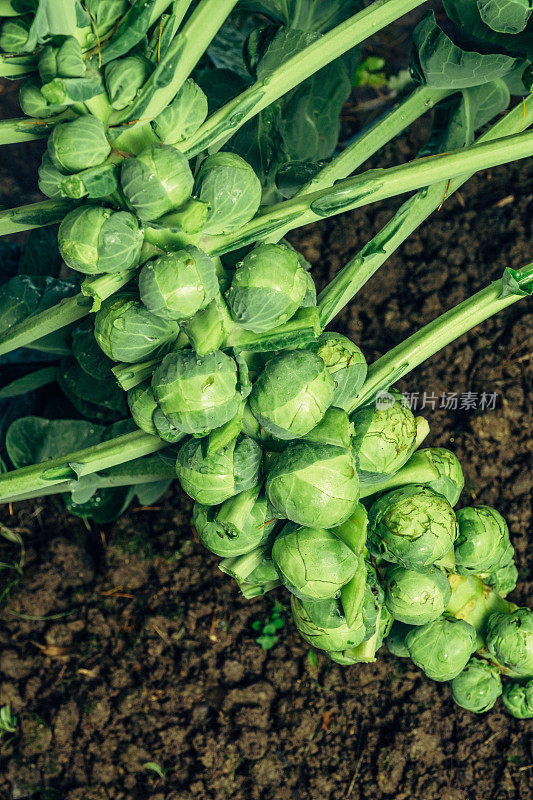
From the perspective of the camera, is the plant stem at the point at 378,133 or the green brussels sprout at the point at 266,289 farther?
the plant stem at the point at 378,133

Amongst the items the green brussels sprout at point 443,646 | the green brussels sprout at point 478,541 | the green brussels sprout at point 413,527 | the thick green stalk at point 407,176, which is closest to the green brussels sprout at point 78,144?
the thick green stalk at point 407,176

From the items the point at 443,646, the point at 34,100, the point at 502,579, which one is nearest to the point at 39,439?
the point at 34,100

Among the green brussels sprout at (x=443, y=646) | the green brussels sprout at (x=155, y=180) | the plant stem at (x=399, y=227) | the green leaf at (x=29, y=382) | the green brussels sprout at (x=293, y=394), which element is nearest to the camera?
the green brussels sprout at (x=155, y=180)

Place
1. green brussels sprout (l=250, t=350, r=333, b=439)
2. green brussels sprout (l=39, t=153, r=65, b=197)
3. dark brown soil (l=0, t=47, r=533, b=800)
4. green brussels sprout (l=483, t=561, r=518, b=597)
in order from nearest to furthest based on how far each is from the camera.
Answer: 1. green brussels sprout (l=39, t=153, r=65, b=197)
2. green brussels sprout (l=250, t=350, r=333, b=439)
3. green brussels sprout (l=483, t=561, r=518, b=597)
4. dark brown soil (l=0, t=47, r=533, b=800)

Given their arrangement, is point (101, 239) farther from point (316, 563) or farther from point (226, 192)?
point (316, 563)

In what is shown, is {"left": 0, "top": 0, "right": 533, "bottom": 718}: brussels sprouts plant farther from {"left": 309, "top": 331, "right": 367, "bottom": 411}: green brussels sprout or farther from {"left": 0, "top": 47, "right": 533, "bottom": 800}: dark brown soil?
{"left": 0, "top": 47, "right": 533, "bottom": 800}: dark brown soil

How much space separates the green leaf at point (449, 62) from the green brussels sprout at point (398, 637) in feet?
6.00

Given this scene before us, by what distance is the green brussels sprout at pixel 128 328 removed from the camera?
1.81 meters

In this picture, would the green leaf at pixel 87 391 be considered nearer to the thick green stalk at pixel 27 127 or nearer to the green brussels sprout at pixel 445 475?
the thick green stalk at pixel 27 127

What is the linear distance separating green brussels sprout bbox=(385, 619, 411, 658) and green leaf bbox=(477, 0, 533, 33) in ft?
6.34

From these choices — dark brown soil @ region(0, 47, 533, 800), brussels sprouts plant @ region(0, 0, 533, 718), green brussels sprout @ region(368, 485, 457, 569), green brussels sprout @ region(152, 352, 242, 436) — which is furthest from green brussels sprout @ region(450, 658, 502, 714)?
green brussels sprout @ region(152, 352, 242, 436)

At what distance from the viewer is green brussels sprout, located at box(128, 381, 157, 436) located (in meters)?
1.97

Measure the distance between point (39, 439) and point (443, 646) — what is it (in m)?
1.77

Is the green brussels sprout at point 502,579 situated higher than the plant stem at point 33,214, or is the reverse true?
the plant stem at point 33,214
